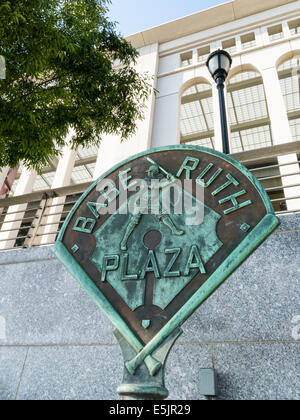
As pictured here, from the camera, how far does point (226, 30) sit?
11.6 meters

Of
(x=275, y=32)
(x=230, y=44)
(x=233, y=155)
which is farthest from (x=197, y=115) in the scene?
(x=233, y=155)

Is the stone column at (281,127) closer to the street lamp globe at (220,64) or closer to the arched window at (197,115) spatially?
the arched window at (197,115)

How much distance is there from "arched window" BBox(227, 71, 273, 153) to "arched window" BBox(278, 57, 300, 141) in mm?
809

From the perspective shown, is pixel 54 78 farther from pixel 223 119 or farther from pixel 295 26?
pixel 295 26

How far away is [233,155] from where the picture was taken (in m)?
4.20

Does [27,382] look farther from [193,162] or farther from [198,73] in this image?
[198,73]

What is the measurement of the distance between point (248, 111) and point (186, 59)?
3.55 m

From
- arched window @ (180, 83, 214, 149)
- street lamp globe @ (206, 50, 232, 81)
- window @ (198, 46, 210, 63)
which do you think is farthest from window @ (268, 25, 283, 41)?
street lamp globe @ (206, 50, 232, 81)

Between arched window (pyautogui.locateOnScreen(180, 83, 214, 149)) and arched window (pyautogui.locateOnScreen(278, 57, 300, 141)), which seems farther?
arched window (pyautogui.locateOnScreen(180, 83, 214, 149))

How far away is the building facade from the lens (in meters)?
2.75

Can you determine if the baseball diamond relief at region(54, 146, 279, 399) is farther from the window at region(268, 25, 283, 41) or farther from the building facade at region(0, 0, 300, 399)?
the window at region(268, 25, 283, 41)

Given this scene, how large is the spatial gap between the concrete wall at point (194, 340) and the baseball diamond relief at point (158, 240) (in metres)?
1.32

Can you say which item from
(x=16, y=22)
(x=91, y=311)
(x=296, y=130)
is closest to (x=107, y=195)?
(x=91, y=311)
